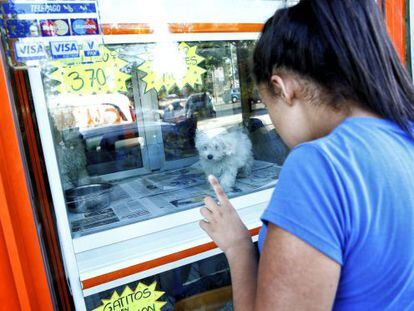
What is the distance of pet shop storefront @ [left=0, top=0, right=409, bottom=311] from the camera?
95 centimetres

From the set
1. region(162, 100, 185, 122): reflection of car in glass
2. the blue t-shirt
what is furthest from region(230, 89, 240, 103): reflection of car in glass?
the blue t-shirt

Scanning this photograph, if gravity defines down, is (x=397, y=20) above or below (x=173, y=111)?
above

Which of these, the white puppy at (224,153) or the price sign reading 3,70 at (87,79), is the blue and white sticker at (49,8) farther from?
the white puppy at (224,153)

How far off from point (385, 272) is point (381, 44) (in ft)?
1.27

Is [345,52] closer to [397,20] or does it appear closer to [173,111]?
[173,111]

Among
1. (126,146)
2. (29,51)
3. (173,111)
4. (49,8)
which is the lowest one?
(126,146)

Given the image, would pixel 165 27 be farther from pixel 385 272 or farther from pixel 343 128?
pixel 385 272

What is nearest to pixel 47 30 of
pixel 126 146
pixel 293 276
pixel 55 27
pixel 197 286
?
pixel 55 27

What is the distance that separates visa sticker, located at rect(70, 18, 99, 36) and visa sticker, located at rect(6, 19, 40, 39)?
0.11 meters

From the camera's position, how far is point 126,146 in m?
1.59

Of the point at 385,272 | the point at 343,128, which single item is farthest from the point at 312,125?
the point at 385,272

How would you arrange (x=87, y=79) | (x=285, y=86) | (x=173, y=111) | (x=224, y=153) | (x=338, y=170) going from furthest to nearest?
(x=224, y=153) < (x=173, y=111) < (x=87, y=79) < (x=285, y=86) < (x=338, y=170)

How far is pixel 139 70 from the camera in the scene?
137cm

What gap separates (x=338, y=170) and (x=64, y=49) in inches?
34.0
